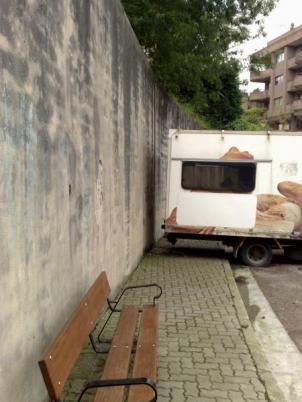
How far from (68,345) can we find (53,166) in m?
1.39

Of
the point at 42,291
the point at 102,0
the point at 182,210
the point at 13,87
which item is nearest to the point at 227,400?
the point at 42,291

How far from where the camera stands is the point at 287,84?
7806 cm

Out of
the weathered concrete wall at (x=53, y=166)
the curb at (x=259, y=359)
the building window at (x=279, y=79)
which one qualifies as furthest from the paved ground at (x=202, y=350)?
the building window at (x=279, y=79)

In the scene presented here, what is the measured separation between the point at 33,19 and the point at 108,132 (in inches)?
130

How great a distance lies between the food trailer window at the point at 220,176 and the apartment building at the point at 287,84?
62.0 meters

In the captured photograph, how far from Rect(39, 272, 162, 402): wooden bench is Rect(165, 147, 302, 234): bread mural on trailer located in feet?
20.3

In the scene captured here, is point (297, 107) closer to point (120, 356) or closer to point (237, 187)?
point (237, 187)

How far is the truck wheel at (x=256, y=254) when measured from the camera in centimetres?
1194

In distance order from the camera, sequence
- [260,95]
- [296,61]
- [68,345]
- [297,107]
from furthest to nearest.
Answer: [260,95] < [297,107] < [296,61] < [68,345]

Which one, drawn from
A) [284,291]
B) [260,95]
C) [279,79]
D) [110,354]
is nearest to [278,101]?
[279,79]

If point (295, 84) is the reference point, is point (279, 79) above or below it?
above

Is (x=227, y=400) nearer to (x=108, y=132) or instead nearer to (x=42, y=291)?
(x=42, y=291)

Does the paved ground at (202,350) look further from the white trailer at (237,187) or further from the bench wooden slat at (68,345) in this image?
the white trailer at (237,187)

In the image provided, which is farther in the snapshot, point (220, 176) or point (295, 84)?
point (295, 84)
